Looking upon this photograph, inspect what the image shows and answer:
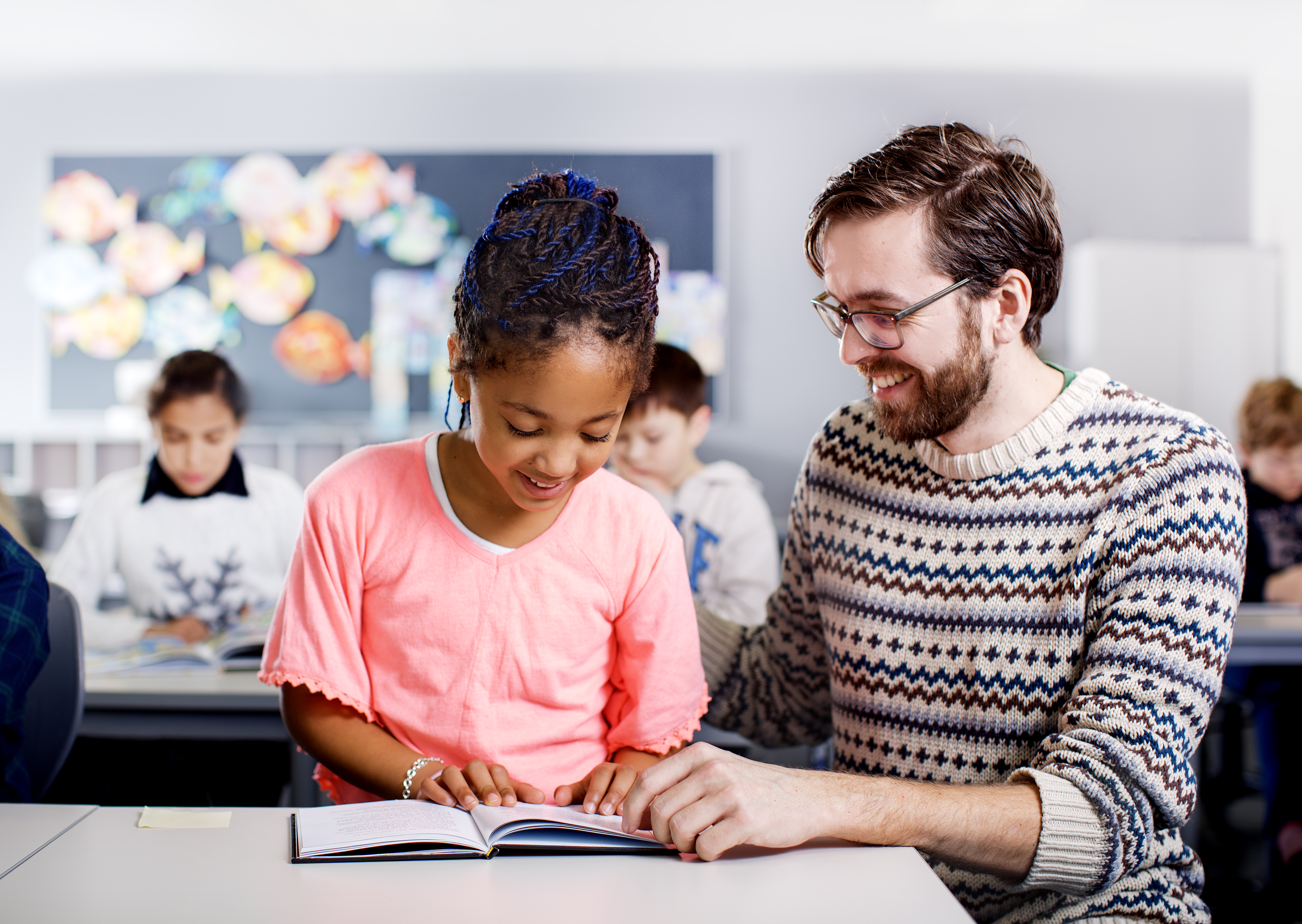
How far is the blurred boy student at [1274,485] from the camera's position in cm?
292

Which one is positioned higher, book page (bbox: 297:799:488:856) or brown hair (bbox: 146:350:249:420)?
brown hair (bbox: 146:350:249:420)

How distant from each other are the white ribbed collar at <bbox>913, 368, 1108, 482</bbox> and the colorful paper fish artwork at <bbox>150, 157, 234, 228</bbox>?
435 cm

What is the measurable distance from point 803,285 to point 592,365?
13.1ft

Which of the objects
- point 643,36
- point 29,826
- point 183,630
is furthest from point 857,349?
point 643,36

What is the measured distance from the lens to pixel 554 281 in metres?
0.93

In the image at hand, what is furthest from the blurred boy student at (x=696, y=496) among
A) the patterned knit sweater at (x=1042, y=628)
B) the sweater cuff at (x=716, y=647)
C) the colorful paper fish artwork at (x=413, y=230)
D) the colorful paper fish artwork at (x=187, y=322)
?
the colorful paper fish artwork at (x=187, y=322)

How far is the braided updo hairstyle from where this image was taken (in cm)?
92

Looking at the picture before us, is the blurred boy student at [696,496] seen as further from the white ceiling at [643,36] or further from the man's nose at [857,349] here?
the white ceiling at [643,36]

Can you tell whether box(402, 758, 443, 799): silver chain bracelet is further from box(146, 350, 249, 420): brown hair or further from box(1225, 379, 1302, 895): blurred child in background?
box(1225, 379, 1302, 895): blurred child in background

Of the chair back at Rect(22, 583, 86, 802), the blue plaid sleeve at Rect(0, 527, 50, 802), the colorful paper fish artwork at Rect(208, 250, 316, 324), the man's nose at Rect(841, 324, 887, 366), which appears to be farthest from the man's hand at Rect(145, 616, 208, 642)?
the colorful paper fish artwork at Rect(208, 250, 316, 324)

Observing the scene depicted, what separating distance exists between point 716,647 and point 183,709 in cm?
105

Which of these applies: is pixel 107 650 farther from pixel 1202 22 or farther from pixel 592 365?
pixel 1202 22

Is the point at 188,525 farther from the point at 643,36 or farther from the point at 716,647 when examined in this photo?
the point at 643,36

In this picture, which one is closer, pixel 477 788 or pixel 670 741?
pixel 477 788
